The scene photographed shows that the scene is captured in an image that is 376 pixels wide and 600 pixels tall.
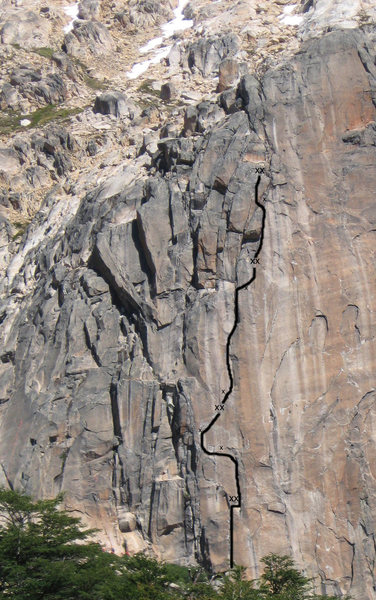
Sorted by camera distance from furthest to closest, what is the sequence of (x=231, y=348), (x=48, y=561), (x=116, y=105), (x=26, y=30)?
(x=26, y=30)
(x=116, y=105)
(x=231, y=348)
(x=48, y=561)

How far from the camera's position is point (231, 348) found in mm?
33406

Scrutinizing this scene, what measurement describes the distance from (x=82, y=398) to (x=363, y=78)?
60.1 feet

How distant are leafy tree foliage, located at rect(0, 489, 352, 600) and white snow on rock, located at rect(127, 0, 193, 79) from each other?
45.6 m

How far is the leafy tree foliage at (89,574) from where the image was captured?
82.4 feet

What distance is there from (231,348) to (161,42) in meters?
45.7

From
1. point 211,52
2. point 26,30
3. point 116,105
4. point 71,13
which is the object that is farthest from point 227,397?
point 71,13

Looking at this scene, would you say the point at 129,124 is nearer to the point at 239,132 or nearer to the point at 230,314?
the point at 239,132

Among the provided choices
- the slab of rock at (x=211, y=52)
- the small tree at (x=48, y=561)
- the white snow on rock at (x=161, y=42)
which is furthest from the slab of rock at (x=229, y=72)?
the small tree at (x=48, y=561)

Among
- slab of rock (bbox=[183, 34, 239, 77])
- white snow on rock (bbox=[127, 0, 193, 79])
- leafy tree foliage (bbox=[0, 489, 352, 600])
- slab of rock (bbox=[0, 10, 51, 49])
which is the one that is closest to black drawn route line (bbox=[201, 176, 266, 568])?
leafy tree foliage (bbox=[0, 489, 352, 600])

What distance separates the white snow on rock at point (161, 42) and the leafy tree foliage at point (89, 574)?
45577mm

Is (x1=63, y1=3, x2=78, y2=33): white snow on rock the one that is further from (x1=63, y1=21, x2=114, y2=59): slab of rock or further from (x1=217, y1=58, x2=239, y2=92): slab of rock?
(x1=217, y1=58, x2=239, y2=92): slab of rock

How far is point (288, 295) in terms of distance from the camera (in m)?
34.0

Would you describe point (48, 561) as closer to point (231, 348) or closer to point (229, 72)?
point (231, 348)

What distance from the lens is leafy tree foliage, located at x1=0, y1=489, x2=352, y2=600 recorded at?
25.1m
